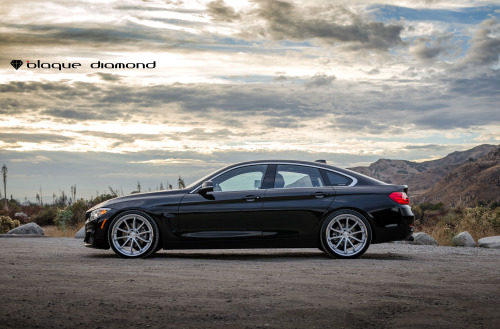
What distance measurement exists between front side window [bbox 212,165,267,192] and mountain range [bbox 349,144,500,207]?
165ft

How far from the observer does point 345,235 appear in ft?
36.2

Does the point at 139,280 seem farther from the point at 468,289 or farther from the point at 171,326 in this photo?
the point at 468,289

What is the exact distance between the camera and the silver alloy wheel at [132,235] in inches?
435

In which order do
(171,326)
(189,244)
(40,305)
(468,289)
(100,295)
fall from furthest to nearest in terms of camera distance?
(189,244)
(468,289)
(100,295)
(40,305)
(171,326)

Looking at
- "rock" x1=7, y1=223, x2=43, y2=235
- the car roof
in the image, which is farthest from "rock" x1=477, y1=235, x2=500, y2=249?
"rock" x1=7, y1=223, x2=43, y2=235

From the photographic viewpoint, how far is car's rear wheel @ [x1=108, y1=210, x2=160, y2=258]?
11016 mm

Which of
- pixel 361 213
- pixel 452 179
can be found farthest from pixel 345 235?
pixel 452 179

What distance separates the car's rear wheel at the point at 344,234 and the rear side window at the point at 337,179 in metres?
0.55

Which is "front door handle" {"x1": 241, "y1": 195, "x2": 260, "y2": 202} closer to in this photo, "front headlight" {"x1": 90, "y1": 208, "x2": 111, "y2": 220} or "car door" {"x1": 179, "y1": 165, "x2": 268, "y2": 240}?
"car door" {"x1": 179, "y1": 165, "x2": 268, "y2": 240}

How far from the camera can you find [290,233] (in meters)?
11.0

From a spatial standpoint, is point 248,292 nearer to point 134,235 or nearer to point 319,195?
point 319,195

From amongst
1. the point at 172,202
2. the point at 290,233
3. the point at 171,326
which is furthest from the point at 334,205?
the point at 171,326

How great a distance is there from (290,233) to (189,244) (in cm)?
176

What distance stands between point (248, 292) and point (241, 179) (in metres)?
4.26
